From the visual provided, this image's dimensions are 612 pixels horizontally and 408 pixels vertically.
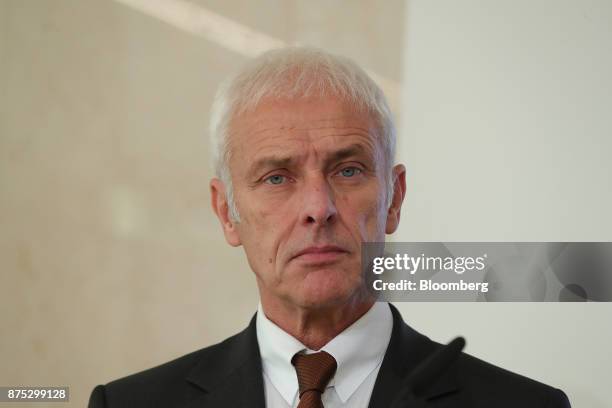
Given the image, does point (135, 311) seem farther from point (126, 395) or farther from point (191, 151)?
point (126, 395)

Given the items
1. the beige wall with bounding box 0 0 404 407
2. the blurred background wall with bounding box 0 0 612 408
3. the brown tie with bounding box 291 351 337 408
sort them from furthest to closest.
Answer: the beige wall with bounding box 0 0 404 407 → the blurred background wall with bounding box 0 0 612 408 → the brown tie with bounding box 291 351 337 408

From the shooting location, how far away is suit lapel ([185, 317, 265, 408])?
5.36ft

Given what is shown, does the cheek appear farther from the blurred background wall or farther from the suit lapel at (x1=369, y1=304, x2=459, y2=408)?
the blurred background wall

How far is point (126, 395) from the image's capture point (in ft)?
5.64

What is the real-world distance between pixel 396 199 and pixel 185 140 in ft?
3.24

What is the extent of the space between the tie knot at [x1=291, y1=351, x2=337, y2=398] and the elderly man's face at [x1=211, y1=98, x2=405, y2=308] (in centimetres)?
9

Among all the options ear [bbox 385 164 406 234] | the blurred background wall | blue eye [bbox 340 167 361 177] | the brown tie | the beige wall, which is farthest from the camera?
the beige wall

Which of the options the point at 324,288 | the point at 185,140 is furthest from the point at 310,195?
the point at 185,140

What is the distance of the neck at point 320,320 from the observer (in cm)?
165

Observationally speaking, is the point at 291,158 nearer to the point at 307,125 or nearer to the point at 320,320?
the point at 307,125

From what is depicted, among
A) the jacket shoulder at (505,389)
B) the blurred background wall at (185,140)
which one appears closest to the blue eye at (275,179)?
the jacket shoulder at (505,389)

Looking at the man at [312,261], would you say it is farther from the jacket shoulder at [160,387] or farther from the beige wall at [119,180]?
the beige wall at [119,180]

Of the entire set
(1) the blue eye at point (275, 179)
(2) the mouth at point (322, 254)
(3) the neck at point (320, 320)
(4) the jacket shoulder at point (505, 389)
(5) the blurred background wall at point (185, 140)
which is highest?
(5) the blurred background wall at point (185, 140)

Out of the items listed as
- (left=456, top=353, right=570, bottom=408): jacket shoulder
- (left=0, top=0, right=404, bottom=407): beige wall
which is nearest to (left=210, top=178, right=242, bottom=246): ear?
(left=456, top=353, right=570, bottom=408): jacket shoulder
